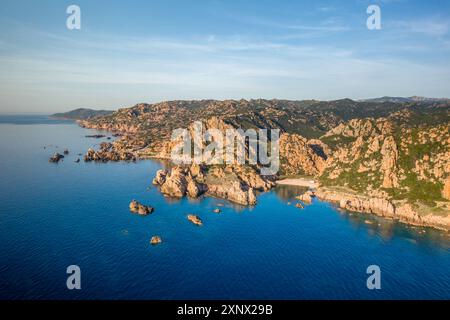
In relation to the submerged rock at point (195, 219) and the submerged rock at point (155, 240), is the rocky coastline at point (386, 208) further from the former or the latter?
the submerged rock at point (155, 240)

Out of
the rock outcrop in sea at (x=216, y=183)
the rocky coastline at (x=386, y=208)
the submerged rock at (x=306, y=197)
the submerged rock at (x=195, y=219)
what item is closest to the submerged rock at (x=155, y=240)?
the submerged rock at (x=195, y=219)

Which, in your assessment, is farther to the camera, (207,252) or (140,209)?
(140,209)

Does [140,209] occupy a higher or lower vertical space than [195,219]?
higher

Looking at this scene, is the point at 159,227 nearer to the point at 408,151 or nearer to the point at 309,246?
the point at 309,246

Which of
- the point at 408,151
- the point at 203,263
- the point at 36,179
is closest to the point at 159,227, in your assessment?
the point at 203,263

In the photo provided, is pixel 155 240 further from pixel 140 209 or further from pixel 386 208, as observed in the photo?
pixel 386 208

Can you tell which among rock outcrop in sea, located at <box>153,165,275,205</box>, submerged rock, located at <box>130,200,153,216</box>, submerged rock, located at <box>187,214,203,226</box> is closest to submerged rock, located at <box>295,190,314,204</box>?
rock outcrop in sea, located at <box>153,165,275,205</box>

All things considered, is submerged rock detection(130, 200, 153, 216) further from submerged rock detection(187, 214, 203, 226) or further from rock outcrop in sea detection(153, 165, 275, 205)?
rock outcrop in sea detection(153, 165, 275, 205)

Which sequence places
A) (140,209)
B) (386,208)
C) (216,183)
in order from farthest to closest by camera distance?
(216,183), (386,208), (140,209)

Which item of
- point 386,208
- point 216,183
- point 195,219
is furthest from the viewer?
point 216,183

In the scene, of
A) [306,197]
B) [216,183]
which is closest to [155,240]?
[216,183]
